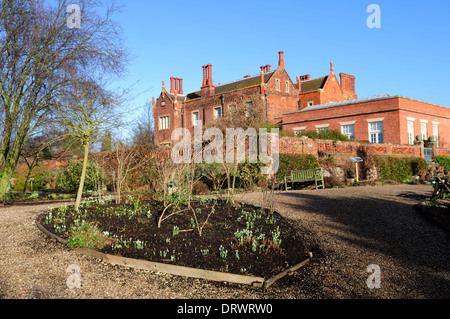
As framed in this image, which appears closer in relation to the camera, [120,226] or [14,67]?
[120,226]

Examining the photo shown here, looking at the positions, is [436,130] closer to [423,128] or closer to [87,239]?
[423,128]

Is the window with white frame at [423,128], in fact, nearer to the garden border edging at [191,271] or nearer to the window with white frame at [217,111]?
the window with white frame at [217,111]

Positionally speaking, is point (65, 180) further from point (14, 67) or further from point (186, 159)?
point (186, 159)

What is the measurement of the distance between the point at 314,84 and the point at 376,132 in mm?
11758

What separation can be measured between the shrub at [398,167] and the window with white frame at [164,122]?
23767 millimetres

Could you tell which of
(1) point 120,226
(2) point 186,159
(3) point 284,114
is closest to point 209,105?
(3) point 284,114

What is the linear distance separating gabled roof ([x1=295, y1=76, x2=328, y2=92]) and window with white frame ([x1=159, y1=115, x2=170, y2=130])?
571 inches

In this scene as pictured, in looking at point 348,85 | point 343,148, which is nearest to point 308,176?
point 343,148

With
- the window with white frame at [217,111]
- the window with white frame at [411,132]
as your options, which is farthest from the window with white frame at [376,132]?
the window with white frame at [217,111]

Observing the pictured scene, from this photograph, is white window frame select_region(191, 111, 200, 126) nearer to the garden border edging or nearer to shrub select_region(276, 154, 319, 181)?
shrub select_region(276, 154, 319, 181)

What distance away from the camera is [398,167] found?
72.9 ft
